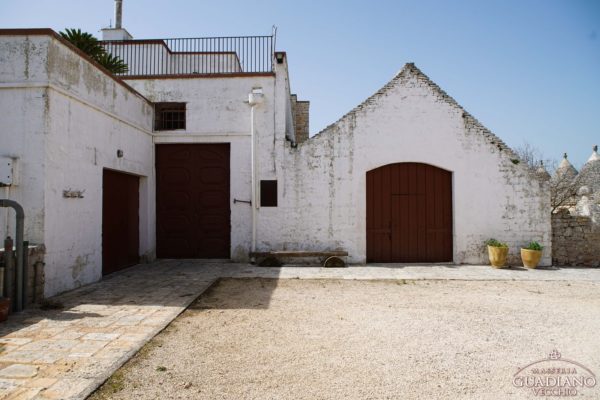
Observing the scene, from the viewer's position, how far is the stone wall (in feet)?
31.6

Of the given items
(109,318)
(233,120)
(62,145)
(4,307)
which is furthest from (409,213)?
(4,307)

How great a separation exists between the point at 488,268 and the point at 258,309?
6366 mm

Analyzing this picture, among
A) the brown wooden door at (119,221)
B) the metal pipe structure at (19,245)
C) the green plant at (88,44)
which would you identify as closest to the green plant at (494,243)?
the brown wooden door at (119,221)

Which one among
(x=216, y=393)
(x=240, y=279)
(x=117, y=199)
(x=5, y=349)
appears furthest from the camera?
(x=117, y=199)

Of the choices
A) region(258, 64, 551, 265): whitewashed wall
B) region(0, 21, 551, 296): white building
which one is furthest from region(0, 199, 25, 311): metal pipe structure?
region(258, 64, 551, 265): whitewashed wall

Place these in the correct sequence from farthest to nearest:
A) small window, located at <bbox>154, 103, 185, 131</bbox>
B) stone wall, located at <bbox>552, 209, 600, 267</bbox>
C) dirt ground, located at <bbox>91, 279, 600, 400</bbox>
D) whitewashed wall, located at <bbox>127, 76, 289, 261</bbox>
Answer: small window, located at <bbox>154, 103, 185, 131</bbox> < whitewashed wall, located at <bbox>127, 76, 289, 261</bbox> < stone wall, located at <bbox>552, 209, 600, 267</bbox> < dirt ground, located at <bbox>91, 279, 600, 400</bbox>

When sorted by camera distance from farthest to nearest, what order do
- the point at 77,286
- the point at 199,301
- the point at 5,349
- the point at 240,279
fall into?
the point at 240,279 < the point at 77,286 < the point at 199,301 < the point at 5,349

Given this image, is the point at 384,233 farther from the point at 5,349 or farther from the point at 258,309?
the point at 5,349

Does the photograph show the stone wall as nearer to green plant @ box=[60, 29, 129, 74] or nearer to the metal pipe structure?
the metal pipe structure

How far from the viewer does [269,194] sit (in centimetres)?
1000

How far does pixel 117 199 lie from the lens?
8.63 meters

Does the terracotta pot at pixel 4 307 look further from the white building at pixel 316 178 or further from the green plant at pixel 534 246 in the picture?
the green plant at pixel 534 246

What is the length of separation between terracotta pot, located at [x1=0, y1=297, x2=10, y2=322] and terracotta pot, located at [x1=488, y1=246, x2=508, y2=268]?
958 cm

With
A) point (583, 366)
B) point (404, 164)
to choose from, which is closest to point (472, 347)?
point (583, 366)
